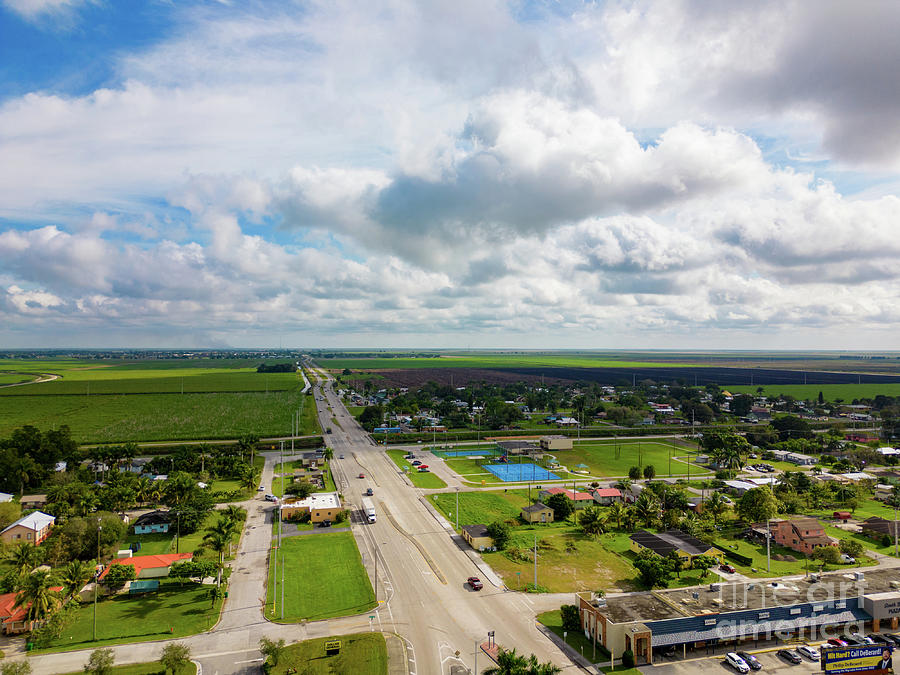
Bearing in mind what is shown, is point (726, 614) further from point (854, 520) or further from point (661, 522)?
point (854, 520)

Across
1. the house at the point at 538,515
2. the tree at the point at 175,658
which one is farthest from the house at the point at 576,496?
the tree at the point at 175,658

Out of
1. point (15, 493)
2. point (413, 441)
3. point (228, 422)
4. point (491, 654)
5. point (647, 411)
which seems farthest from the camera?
point (647, 411)

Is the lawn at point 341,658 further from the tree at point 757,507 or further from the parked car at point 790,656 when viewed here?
the tree at point 757,507

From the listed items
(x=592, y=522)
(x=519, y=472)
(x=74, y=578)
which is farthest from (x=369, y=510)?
(x=519, y=472)

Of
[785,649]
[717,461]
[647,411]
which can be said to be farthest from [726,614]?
[647,411]

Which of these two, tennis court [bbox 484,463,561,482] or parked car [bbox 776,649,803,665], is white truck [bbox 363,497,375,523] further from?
parked car [bbox 776,649,803,665]

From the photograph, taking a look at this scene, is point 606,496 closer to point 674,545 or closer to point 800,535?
point 674,545

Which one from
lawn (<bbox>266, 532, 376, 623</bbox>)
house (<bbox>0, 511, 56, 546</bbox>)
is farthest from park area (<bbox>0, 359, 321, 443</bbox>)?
lawn (<bbox>266, 532, 376, 623</bbox>)
